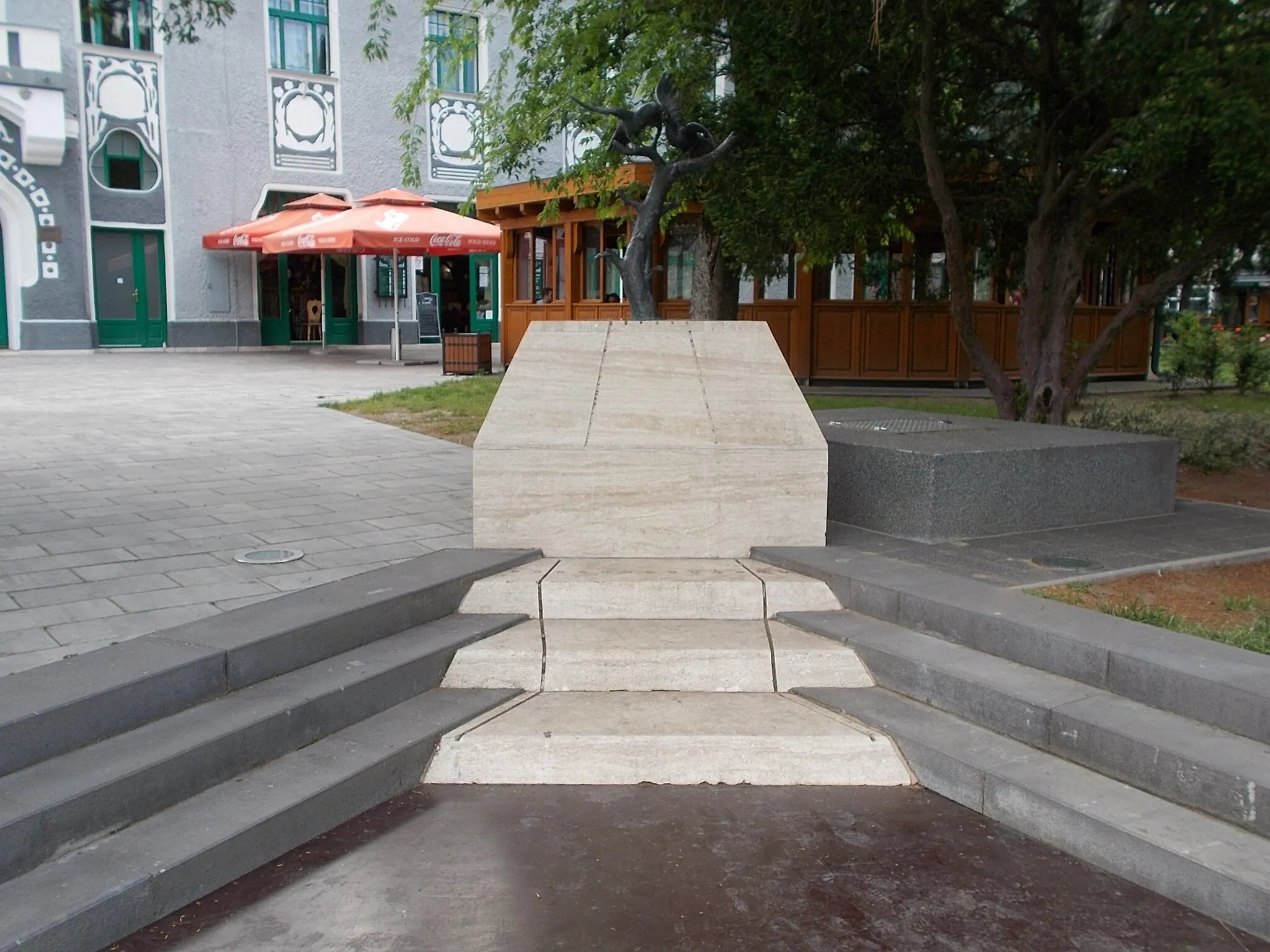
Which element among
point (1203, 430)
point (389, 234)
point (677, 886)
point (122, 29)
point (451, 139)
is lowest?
point (677, 886)

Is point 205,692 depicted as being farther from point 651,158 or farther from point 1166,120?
point 1166,120

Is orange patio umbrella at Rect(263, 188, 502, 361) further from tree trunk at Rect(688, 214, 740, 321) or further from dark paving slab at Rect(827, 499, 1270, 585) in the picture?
dark paving slab at Rect(827, 499, 1270, 585)

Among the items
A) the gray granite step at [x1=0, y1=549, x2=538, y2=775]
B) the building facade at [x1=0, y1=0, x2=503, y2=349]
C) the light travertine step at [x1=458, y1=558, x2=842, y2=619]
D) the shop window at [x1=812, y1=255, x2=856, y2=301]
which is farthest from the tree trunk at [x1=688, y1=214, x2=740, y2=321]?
the building facade at [x1=0, y1=0, x2=503, y2=349]

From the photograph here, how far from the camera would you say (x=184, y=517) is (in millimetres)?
6723

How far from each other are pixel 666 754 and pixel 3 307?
886 inches

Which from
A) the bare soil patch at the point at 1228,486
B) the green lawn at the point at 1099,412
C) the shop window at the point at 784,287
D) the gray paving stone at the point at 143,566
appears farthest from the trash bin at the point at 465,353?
the gray paving stone at the point at 143,566

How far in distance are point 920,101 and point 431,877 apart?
756 cm

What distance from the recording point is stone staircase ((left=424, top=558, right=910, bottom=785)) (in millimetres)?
4090

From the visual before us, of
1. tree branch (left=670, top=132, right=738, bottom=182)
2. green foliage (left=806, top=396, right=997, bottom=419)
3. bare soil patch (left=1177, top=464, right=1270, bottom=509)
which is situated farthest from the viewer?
green foliage (left=806, top=396, right=997, bottom=419)

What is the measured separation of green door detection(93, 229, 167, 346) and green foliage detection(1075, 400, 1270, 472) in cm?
1941

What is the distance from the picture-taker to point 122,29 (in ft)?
73.6

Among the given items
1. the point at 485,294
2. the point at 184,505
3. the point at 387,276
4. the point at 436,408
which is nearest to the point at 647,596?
the point at 184,505

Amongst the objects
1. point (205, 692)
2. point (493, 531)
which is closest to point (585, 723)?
point (205, 692)

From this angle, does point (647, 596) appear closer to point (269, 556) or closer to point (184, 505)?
point (269, 556)
